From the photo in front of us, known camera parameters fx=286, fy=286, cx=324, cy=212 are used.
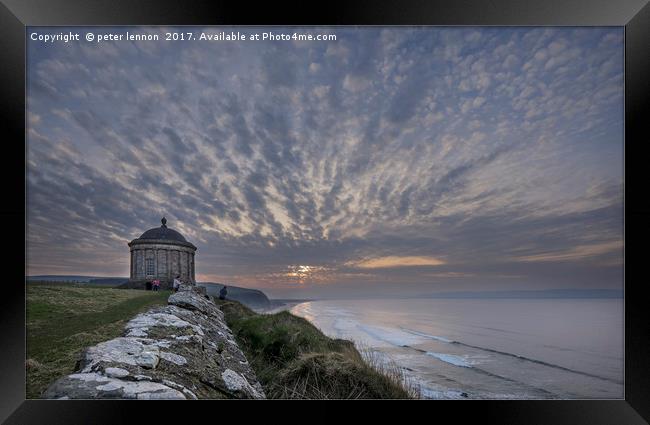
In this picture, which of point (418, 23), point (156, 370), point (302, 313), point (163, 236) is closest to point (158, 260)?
point (163, 236)

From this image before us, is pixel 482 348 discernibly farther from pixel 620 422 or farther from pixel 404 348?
pixel 620 422

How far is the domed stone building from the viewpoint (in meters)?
17.6

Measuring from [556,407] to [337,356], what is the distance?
8.53 feet

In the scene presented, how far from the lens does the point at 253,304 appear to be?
46.3 ft

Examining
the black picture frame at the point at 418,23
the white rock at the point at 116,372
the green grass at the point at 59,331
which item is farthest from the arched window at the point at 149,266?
the white rock at the point at 116,372

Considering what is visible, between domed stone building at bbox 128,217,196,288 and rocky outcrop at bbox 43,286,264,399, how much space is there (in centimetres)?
1572

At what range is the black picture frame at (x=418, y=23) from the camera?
3.26 meters

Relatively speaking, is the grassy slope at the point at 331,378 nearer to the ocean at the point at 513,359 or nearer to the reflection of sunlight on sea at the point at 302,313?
the ocean at the point at 513,359

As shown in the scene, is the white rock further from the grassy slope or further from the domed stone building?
the domed stone building

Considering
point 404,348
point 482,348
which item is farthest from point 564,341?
point 404,348

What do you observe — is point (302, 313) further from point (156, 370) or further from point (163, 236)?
point (156, 370)

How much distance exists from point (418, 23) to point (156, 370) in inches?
176

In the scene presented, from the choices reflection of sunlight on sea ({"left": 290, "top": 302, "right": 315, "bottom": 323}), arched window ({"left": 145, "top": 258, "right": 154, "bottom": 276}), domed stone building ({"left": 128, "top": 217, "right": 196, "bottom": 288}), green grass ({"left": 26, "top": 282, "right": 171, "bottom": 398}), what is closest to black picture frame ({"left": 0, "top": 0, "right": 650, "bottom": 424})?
green grass ({"left": 26, "top": 282, "right": 171, "bottom": 398})

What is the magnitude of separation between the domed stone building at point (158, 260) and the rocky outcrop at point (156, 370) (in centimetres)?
1572
